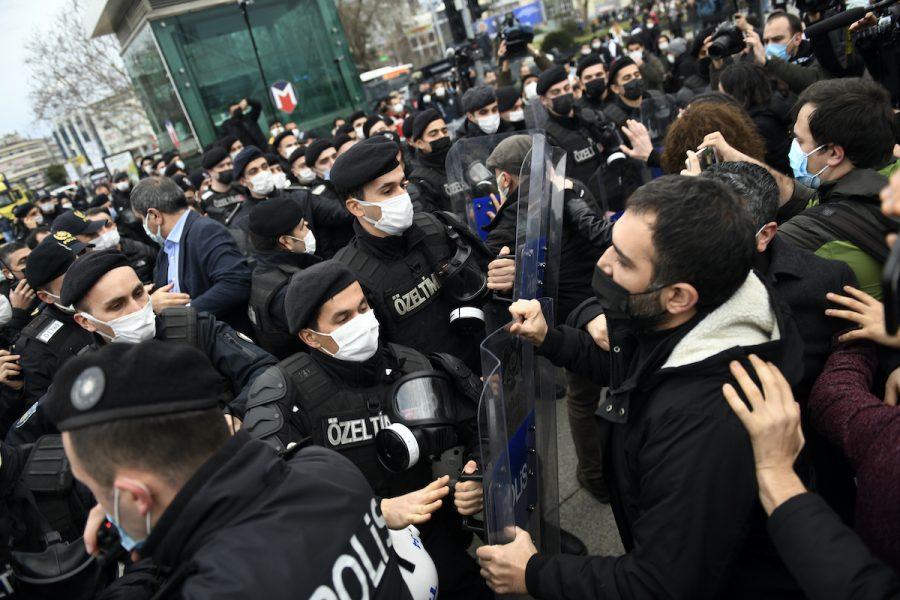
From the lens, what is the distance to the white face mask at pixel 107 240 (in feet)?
17.2

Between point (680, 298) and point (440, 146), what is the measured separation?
3.99 m

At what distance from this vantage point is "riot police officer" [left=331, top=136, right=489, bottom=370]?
2.92 m

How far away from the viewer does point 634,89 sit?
5.73 m

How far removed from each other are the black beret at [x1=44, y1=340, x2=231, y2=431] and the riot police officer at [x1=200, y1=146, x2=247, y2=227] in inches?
212

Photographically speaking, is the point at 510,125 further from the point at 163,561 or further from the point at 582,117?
the point at 163,561

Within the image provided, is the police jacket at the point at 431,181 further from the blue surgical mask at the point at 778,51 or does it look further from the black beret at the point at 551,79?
the blue surgical mask at the point at 778,51

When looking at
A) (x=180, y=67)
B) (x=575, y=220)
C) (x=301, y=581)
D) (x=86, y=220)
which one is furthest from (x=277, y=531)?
(x=180, y=67)

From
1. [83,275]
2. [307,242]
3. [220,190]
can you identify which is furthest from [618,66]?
[83,275]

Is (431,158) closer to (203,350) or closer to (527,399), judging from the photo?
(203,350)

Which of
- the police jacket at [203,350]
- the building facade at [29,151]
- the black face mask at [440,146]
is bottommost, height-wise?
the police jacket at [203,350]

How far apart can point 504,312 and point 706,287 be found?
5.23 ft

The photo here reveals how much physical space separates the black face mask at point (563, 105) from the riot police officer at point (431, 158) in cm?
98

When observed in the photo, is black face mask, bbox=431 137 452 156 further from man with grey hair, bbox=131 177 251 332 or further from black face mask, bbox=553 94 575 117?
man with grey hair, bbox=131 177 251 332

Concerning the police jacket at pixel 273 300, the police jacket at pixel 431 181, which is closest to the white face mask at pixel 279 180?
the police jacket at pixel 431 181
